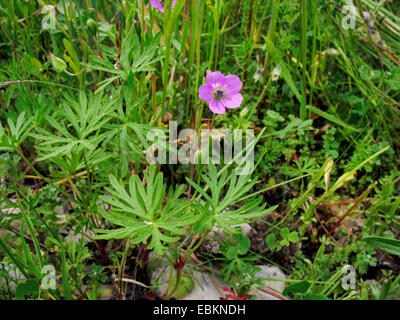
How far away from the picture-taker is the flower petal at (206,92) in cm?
115

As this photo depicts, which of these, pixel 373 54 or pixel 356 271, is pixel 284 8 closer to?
pixel 373 54

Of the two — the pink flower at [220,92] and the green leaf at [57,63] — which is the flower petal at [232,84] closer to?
the pink flower at [220,92]

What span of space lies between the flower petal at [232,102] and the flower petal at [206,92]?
5cm

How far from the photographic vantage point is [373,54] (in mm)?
1638

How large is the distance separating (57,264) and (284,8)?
1238 millimetres

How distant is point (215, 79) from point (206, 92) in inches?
2.4

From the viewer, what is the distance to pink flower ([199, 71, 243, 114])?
1.15 m

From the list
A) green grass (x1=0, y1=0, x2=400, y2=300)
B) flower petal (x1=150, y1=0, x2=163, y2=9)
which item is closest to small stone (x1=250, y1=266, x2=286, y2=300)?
green grass (x1=0, y1=0, x2=400, y2=300)

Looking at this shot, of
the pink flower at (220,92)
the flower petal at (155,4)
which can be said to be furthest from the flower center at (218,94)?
the flower petal at (155,4)

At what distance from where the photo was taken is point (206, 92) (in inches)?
45.7

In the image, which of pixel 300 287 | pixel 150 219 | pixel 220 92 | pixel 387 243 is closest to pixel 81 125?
pixel 150 219

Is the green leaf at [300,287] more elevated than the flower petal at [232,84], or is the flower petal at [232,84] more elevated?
the flower petal at [232,84]

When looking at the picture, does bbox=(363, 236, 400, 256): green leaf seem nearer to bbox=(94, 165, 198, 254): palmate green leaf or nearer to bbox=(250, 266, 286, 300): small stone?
bbox=(250, 266, 286, 300): small stone
